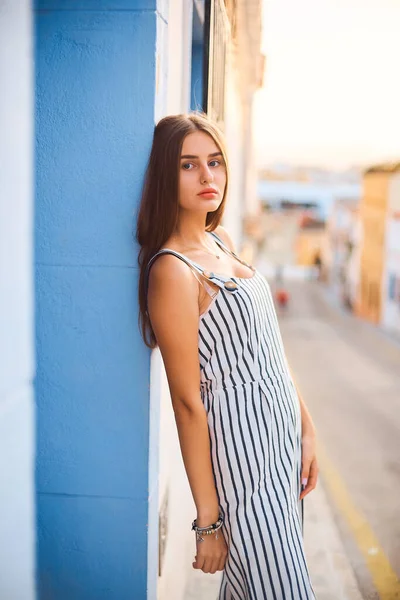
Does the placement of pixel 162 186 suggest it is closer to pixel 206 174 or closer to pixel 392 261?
pixel 206 174

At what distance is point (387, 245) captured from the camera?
94.2 ft

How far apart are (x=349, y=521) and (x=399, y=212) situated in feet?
79.6

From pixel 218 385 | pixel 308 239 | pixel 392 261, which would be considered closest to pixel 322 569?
pixel 218 385

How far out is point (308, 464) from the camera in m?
1.90

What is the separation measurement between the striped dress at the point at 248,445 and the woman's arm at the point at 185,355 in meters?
0.05

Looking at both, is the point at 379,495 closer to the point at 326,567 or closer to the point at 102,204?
the point at 326,567

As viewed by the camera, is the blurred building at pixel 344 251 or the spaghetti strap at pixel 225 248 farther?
the blurred building at pixel 344 251

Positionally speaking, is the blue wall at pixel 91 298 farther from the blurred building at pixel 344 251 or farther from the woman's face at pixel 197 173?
the blurred building at pixel 344 251

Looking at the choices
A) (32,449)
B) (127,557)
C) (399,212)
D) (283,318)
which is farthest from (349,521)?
(399,212)

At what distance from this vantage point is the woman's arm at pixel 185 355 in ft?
5.20

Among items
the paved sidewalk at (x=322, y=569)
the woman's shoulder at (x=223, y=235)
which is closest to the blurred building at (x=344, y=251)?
the paved sidewalk at (x=322, y=569)

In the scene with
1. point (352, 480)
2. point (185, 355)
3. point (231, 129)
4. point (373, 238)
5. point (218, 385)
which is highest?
point (231, 129)

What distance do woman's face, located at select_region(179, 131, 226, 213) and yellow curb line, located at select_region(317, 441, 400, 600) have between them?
2589mm

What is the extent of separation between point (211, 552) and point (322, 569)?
1953 millimetres
